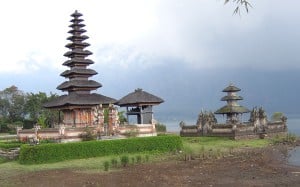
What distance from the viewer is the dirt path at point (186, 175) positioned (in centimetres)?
2208

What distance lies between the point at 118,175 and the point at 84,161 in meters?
6.83

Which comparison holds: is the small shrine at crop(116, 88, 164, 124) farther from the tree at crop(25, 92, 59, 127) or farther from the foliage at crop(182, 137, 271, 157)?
the tree at crop(25, 92, 59, 127)

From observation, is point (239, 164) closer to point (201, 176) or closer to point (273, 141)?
point (201, 176)

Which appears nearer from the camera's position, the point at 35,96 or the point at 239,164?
the point at 239,164

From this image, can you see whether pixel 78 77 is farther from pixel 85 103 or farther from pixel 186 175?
pixel 186 175

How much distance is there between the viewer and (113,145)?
3453 cm

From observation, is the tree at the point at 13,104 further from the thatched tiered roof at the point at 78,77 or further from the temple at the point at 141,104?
the temple at the point at 141,104

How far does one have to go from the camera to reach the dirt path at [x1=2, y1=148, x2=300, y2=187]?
22.1 m

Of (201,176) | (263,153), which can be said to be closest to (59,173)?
(201,176)

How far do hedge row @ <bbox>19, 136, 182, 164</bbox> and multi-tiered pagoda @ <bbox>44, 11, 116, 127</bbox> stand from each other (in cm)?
882

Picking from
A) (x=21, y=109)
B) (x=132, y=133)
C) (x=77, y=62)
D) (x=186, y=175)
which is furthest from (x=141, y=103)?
(x=21, y=109)

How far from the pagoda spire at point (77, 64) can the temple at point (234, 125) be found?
12.4 meters

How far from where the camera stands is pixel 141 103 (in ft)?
151

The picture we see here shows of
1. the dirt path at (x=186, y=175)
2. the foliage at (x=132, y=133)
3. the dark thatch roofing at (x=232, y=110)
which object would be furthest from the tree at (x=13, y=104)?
the dirt path at (x=186, y=175)
